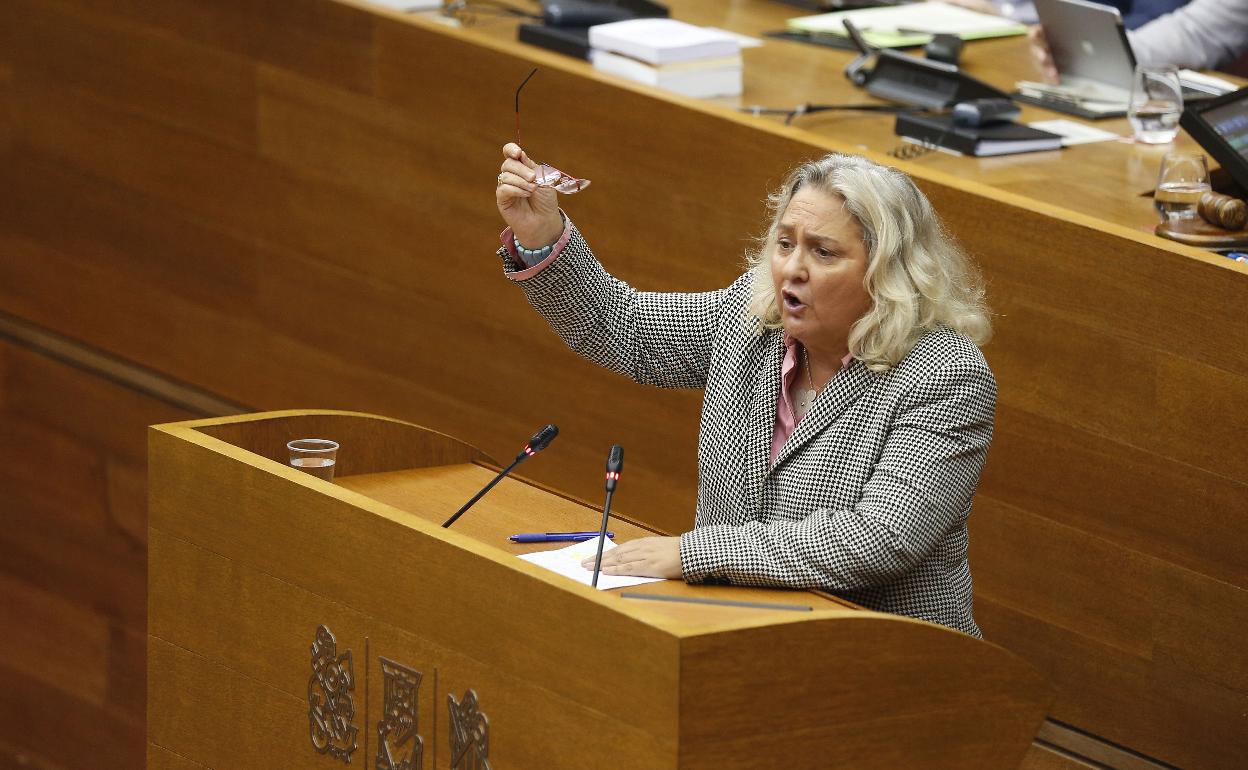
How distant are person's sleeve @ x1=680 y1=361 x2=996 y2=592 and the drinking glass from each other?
0.73 metres

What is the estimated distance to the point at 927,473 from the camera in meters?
2.00

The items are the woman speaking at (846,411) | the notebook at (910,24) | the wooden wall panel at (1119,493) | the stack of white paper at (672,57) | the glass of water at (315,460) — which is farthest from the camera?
the notebook at (910,24)

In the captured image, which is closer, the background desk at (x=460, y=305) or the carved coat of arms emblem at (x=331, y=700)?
the carved coat of arms emblem at (x=331, y=700)

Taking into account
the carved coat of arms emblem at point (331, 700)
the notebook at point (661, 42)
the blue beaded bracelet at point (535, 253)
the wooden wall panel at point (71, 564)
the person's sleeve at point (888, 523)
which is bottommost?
the wooden wall panel at point (71, 564)

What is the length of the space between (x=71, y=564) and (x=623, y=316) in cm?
227

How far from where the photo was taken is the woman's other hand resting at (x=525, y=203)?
224cm

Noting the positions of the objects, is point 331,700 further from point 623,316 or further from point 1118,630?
point 1118,630

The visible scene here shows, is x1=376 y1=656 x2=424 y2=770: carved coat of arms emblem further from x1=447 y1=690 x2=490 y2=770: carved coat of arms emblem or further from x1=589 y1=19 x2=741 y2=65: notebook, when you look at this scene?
x1=589 y1=19 x2=741 y2=65: notebook

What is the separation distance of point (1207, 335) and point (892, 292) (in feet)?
2.09

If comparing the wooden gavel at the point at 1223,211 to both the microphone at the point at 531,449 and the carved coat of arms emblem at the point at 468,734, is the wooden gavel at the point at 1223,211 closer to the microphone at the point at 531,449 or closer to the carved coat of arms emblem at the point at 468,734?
the microphone at the point at 531,449

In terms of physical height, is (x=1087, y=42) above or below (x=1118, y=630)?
above

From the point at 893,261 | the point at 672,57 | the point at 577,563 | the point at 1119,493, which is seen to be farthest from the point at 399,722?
the point at 672,57

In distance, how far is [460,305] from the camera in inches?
135


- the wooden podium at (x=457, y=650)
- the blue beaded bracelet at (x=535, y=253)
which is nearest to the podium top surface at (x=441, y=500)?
the wooden podium at (x=457, y=650)
